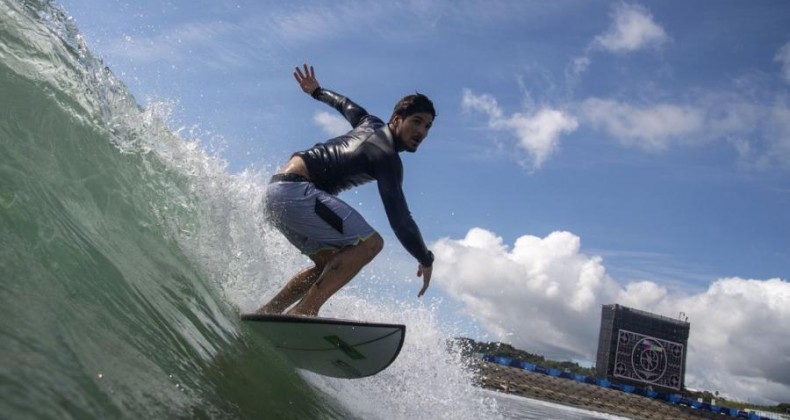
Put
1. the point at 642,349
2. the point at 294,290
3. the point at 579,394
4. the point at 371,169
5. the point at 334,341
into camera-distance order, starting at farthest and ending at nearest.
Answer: the point at 642,349 < the point at 579,394 < the point at 294,290 < the point at 371,169 < the point at 334,341

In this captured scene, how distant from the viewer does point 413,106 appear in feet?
14.3

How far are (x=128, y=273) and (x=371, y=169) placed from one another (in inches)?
70.1

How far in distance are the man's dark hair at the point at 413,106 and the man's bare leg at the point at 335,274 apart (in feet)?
3.12

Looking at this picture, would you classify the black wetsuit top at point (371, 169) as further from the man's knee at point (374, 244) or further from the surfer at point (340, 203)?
the man's knee at point (374, 244)

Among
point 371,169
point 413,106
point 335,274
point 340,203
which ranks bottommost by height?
point 335,274

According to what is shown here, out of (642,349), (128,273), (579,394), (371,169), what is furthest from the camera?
(642,349)

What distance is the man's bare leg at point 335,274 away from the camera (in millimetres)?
4078

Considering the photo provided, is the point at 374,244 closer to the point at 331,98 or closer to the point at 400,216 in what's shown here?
the point at 400,216

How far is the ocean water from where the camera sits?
189 centimetres

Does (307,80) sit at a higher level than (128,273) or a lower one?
higher

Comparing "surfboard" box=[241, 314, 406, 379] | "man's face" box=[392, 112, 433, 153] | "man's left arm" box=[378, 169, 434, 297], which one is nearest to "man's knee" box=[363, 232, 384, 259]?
"man's left arm" box=[378, 169, 434, 297]

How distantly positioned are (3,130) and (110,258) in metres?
0.83

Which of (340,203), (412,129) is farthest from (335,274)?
(412,129)

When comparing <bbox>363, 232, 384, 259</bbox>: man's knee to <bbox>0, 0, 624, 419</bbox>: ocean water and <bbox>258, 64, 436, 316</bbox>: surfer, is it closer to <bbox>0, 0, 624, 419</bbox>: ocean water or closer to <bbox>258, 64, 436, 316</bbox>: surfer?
<bbox>258, 64, 436, 316</bbox>: surfer
